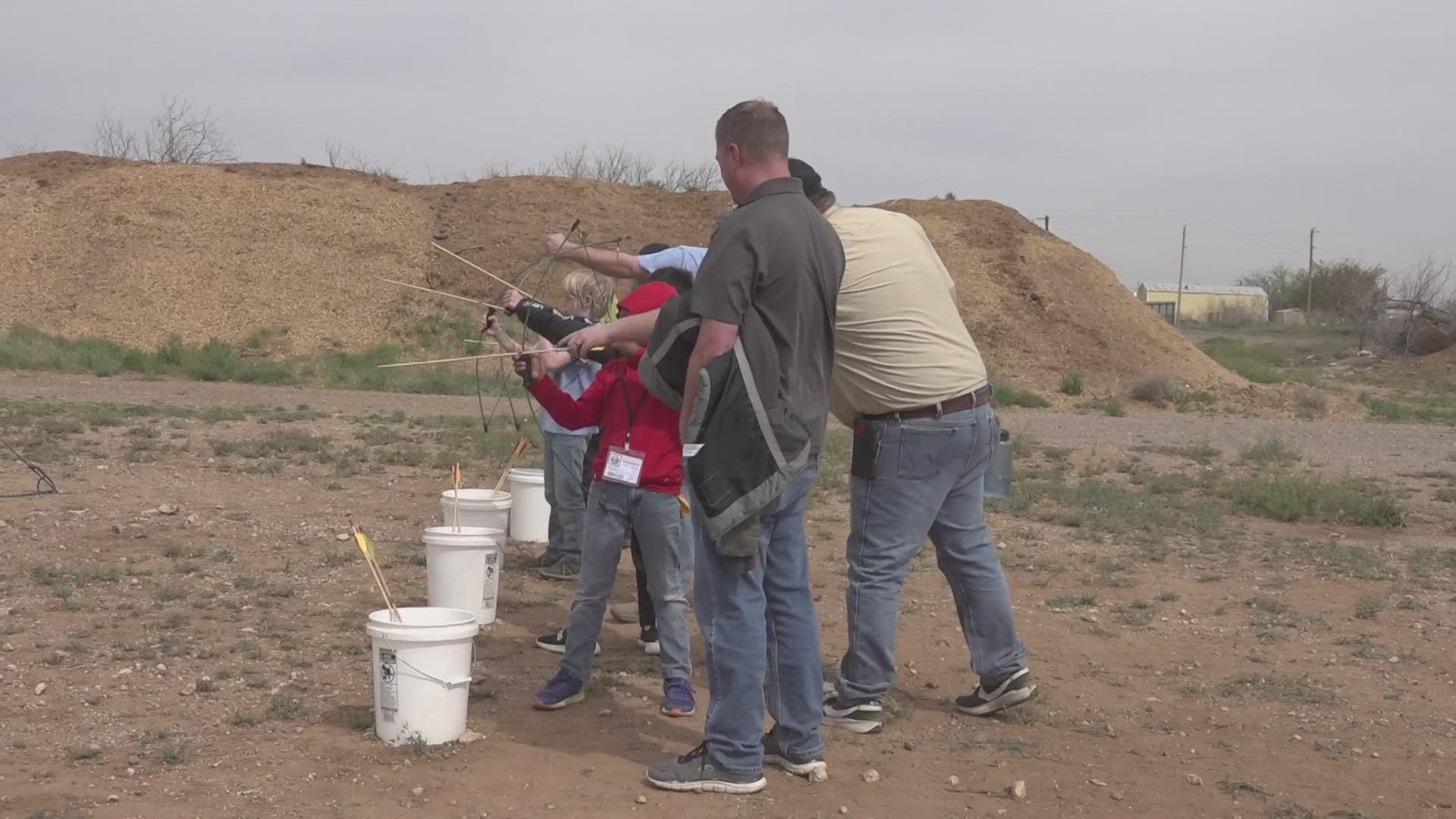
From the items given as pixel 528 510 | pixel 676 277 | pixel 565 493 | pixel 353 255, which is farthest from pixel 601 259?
pixel 353 255

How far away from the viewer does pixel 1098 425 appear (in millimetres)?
17406

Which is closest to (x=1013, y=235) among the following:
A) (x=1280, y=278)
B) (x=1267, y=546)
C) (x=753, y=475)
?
(x=1267, y=546)

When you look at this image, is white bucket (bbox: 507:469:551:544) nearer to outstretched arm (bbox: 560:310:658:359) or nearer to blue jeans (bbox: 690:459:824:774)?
outstretched arm (bbox: 560:310:658:359)

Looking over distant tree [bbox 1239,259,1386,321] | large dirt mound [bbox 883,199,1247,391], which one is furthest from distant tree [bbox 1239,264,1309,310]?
large dirt mound [bbox 883,199,1247,391]

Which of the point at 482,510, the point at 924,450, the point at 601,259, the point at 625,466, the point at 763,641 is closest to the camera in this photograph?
the point at 763,641

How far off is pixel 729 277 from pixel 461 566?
248 cm

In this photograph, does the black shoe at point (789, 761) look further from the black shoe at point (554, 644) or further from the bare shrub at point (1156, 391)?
the bare shrub at point (1156, 391)

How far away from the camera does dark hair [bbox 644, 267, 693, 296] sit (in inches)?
188

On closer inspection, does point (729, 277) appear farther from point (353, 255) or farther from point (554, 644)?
point (353, 255)

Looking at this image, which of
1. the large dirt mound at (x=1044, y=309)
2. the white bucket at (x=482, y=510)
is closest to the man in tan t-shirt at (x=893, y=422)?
the white bucket at (x=482, y=510)

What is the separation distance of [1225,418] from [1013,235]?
1096cm

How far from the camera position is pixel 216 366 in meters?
20.0

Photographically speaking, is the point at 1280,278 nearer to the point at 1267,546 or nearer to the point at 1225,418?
the point at 1225,418

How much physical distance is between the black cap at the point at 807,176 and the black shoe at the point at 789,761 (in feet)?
5.53
